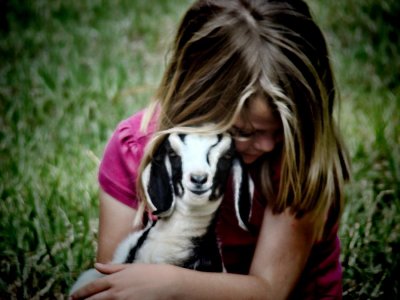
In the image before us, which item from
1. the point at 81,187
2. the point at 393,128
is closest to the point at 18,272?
the point at 81,187

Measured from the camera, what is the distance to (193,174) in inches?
48.9

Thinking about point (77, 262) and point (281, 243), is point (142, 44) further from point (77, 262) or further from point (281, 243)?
point (281, 243)

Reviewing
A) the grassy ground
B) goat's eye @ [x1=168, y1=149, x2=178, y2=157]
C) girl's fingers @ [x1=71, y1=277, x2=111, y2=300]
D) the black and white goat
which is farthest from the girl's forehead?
the grassy ground

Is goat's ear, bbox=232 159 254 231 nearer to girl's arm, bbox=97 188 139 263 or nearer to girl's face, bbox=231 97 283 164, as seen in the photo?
girl's face, bbox=231 97 283 164

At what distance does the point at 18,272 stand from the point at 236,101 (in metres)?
1.19

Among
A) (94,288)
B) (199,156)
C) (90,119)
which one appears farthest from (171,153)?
(90,119)

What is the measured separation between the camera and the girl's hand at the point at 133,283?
137 cm

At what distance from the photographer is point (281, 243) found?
1.67 meters

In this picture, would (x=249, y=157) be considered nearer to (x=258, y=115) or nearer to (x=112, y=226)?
A: (x=258, y=115)

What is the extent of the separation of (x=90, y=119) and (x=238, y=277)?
1810mm

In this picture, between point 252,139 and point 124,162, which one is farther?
point 124,162

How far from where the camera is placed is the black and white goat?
127 cm

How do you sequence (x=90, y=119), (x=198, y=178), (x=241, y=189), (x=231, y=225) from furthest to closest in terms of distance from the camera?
(x=90, y=119), (x=231, y=225), (x=241, y=189), (x=198, y=178)

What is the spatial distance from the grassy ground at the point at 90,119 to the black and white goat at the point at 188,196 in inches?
33.4
